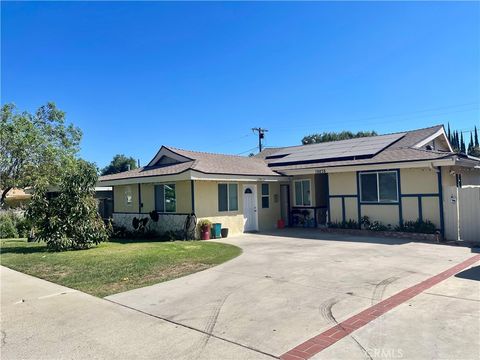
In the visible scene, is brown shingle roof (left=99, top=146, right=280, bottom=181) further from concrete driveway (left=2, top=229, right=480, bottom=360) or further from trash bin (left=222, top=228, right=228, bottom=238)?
concrete driveway (left=2, top=229, right=480, bottom=360)

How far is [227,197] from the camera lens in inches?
719

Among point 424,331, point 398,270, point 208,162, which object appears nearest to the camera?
point 424,331

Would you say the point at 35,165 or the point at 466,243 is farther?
the point at 35,165

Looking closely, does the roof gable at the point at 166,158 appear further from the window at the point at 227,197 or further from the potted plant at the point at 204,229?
the potted plant at the point at 204,229

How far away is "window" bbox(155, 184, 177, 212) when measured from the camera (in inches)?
713

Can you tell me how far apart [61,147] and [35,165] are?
3252 millimetres

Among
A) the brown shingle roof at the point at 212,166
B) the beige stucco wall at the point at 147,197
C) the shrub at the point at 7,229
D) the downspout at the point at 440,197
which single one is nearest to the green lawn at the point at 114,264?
the beige stucco wall at the point at 147,197

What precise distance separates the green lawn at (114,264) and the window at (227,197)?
3530 mm

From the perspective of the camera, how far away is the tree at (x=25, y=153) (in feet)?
76.6

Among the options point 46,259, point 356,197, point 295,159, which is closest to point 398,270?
point 356,197

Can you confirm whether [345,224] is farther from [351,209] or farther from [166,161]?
[166,161]

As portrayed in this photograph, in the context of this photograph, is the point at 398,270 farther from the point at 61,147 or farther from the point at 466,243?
the point at 61,147

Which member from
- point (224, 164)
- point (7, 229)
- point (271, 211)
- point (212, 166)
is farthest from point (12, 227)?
point (271, 211)

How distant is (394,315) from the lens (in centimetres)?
575
